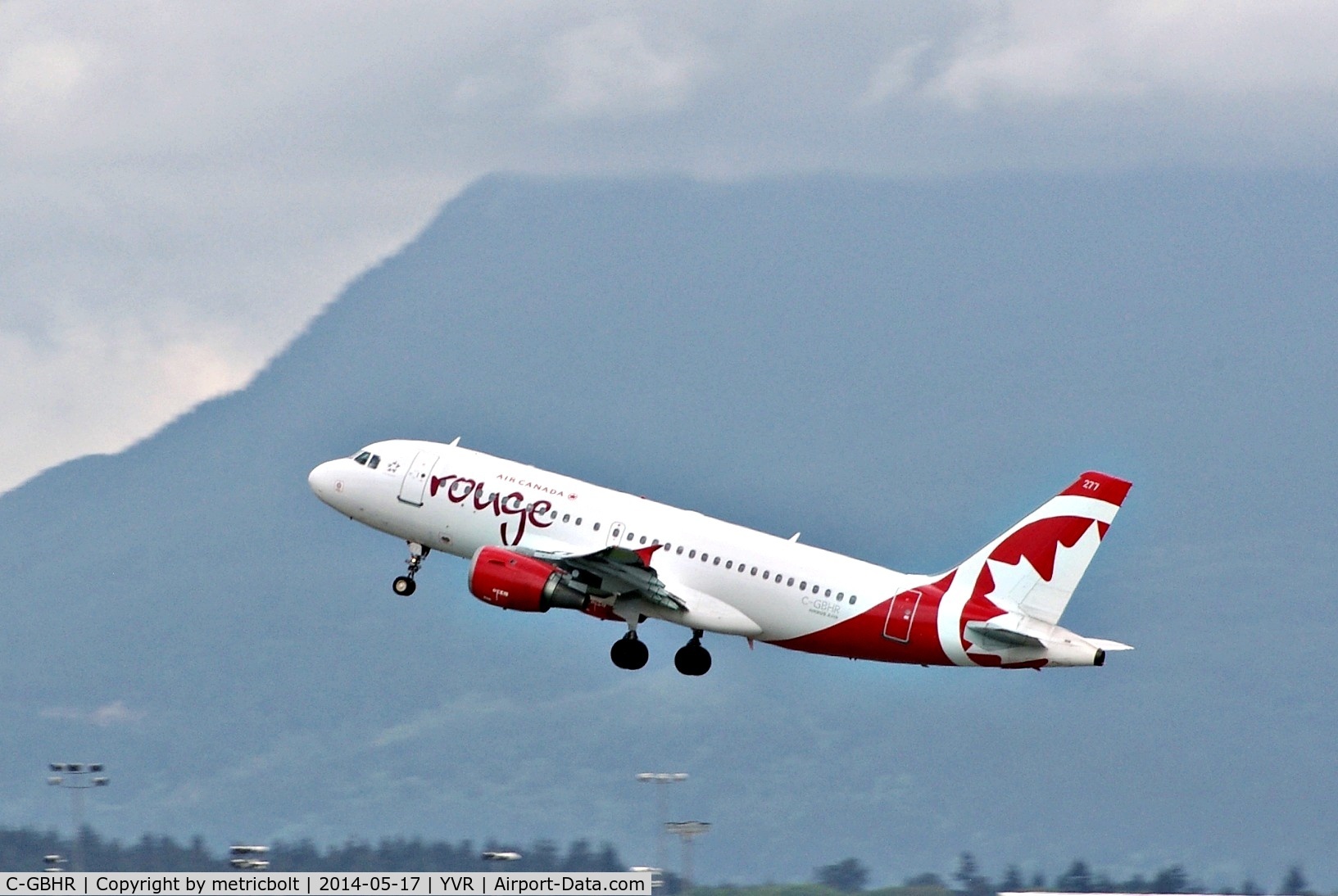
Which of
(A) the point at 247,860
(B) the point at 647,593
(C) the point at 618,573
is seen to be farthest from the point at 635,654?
(A) the point at 247,860

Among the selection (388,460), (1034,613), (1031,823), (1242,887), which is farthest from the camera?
(1031,823)

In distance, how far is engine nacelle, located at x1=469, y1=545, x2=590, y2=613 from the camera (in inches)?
3002

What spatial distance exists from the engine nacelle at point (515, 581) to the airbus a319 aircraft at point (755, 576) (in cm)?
4

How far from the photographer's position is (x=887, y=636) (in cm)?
7600

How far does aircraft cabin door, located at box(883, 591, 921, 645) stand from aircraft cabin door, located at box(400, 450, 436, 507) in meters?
16.9

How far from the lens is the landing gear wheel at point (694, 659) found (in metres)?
80.9

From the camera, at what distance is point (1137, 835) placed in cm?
17750

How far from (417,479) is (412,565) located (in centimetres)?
329

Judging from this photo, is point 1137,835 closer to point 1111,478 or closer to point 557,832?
point 557,832

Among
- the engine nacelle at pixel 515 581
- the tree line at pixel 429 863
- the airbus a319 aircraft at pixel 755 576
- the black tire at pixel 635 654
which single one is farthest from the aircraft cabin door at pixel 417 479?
the tree line at pixel 429 863

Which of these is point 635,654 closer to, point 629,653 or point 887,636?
point 629,653

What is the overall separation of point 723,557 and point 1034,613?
408 inches

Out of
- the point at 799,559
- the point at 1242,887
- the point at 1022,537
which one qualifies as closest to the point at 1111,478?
the point at 1022,537

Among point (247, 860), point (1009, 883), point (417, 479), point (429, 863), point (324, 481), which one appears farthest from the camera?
point (1009, 883)
